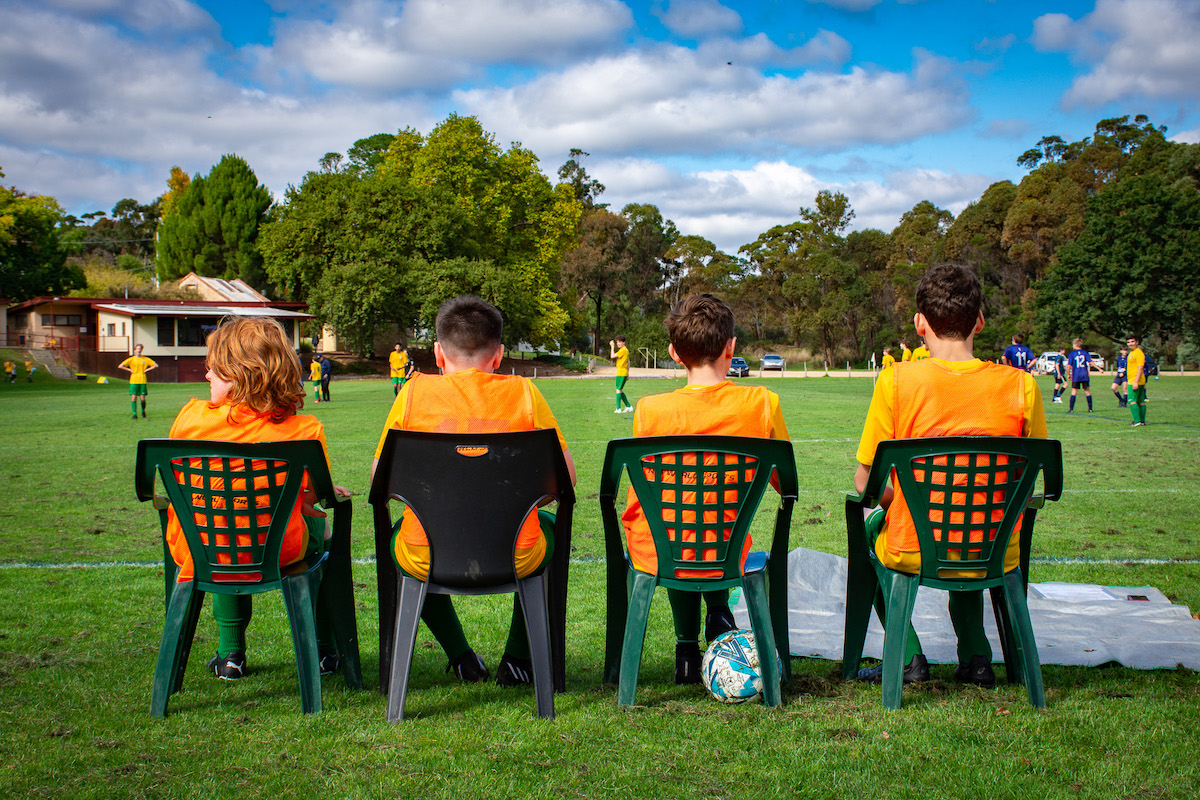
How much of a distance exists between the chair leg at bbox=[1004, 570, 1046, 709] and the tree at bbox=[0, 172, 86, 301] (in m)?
52.2

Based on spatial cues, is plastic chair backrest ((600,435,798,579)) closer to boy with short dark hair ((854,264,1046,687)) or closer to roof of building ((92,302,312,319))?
boy with short dark hair ((854,264,1046,687))

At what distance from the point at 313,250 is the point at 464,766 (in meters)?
51.8

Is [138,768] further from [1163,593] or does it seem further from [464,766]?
[1163,593]

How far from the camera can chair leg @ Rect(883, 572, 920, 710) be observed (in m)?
3.24

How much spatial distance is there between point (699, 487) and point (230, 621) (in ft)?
7.07

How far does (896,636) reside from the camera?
10.7 ft

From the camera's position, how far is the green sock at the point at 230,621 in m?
3.71

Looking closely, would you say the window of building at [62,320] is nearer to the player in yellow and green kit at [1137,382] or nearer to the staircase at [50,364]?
the staircase at [50,364]

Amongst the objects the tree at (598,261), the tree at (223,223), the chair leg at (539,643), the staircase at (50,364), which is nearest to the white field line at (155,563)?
the chair leg at (539,643)

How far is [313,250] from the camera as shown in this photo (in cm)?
5081

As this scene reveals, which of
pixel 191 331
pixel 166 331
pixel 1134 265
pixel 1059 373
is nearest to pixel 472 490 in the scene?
pixel 1059 373

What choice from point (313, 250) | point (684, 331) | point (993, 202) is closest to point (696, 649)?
point (684, 331)

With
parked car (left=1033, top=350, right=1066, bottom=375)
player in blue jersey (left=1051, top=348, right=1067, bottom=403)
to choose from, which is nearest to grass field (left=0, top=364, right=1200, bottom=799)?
player in blue jersey (left=1051, top=348, right=1067, bottom=403)

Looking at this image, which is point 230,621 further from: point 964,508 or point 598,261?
point 598,261
